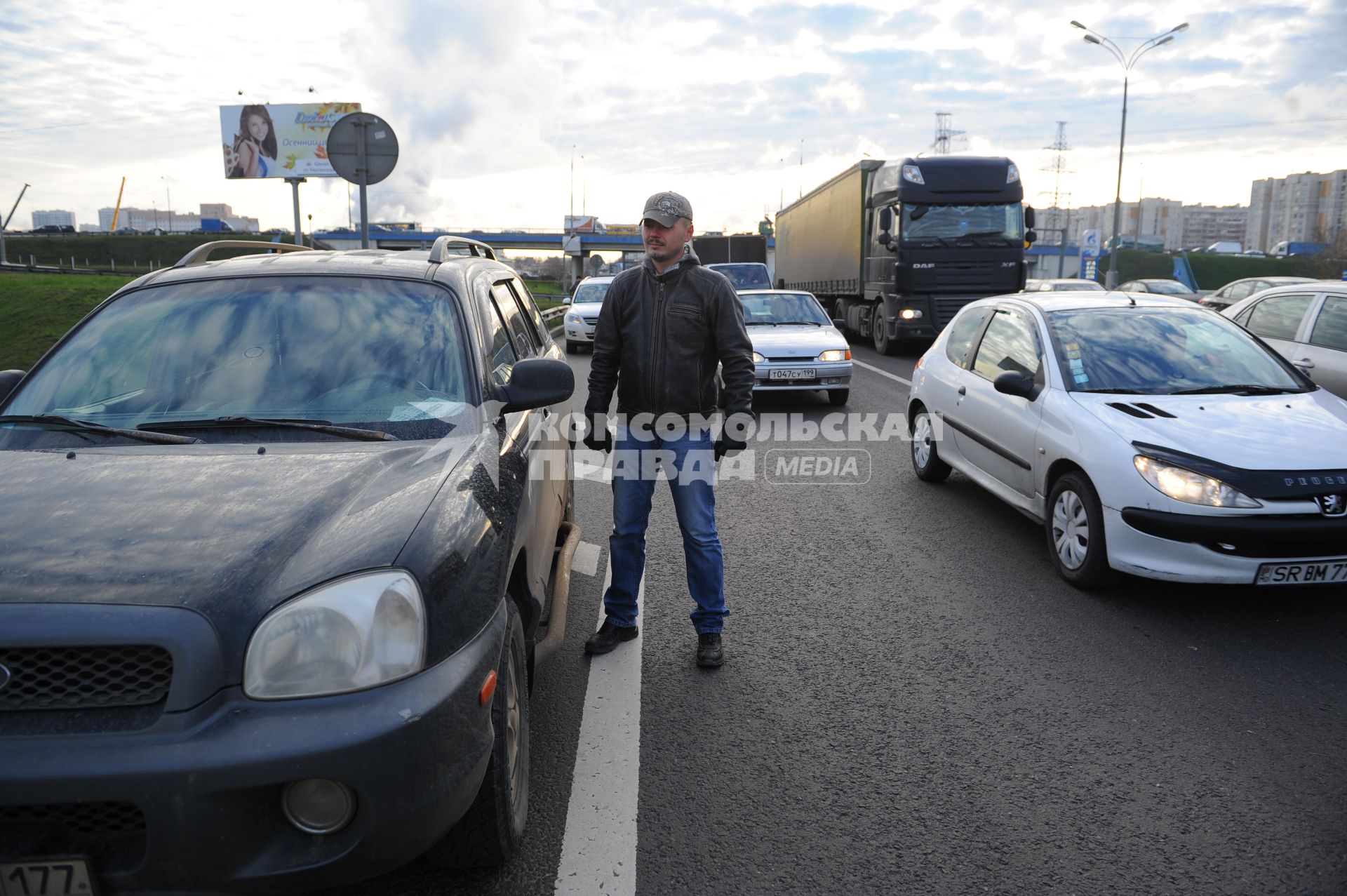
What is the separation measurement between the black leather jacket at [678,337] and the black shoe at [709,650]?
96 centimetres

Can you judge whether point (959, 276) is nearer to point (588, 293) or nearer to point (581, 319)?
point (581, 319)

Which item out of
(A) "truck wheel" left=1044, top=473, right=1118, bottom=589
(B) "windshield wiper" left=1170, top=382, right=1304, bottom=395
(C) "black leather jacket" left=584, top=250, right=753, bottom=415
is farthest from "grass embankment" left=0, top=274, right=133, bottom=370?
(B) "windshield wiper" left=1170, top=382, right=1304, bottom=395

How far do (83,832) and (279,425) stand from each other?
4.41 feet

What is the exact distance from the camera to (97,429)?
3.03m

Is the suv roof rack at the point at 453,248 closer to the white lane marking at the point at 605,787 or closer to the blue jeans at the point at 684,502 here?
the blue jeans at the point at 684,502

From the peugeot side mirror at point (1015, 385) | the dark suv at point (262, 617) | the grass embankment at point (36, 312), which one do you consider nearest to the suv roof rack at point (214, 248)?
the dark suv at point (262, 617)

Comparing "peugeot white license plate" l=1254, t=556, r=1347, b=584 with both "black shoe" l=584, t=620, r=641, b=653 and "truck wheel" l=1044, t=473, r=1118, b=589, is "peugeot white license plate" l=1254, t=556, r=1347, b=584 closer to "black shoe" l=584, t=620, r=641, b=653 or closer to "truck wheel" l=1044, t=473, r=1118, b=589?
"truck wheel" l=1044, t=473, r=1118, b=589

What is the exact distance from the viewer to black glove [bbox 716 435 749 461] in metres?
4.22

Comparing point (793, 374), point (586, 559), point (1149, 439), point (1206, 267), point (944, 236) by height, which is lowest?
point (586, 559)

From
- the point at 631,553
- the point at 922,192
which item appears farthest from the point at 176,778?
the point at 922,192

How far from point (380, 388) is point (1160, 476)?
11.8 ft

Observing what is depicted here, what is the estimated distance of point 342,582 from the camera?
2.18 m

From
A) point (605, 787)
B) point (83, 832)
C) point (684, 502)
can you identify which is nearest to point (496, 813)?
point (605, 787)

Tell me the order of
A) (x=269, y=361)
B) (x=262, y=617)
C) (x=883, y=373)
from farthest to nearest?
(x=883, y=373) < (x=269, y=361) < (x=262, y=617)
